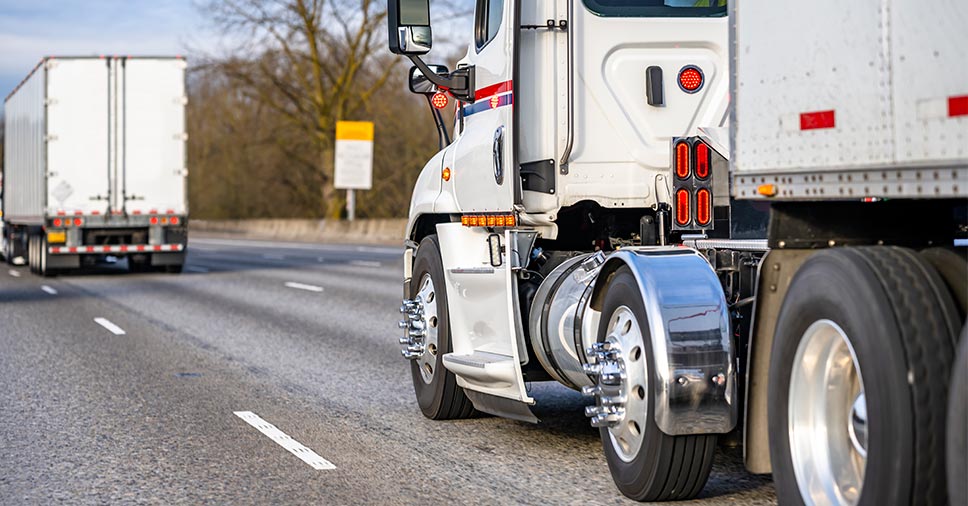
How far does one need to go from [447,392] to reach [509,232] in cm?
137

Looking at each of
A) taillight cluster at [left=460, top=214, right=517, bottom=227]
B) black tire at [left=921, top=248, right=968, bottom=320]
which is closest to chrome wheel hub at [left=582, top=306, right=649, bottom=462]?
taillight cluster at [left=460, top=214, right=517, bottom=227]

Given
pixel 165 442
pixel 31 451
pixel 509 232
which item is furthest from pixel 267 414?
pixel 509 232

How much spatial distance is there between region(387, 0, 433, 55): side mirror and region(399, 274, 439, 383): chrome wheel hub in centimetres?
173

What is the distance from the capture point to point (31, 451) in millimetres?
7359

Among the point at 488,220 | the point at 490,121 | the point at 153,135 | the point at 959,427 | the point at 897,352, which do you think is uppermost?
the point at 153,135

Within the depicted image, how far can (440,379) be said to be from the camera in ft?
26.6

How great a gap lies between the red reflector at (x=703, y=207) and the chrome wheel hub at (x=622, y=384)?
3.63 ft

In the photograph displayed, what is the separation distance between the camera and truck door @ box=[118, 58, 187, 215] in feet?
87.1

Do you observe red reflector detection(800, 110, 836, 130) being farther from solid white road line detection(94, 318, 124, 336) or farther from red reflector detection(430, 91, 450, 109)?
solid white road line detection(94, 318, 124, 336)

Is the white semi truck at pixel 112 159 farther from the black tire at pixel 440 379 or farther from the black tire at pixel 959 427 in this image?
the black tire at pixel 959 427

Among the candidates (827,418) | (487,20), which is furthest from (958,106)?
(487,20)

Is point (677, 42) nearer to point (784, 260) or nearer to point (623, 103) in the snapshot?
point (623, 103)

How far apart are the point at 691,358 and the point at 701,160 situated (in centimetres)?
175

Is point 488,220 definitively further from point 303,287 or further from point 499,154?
point 303,287
